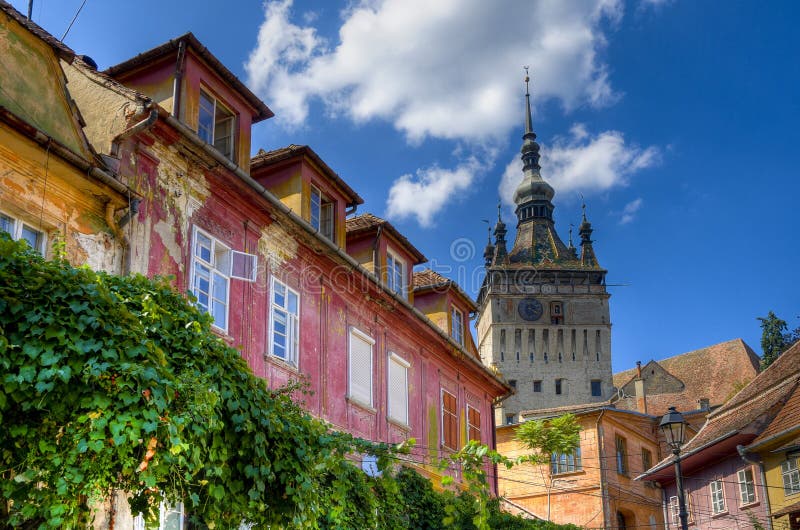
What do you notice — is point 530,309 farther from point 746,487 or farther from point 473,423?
point 473,423

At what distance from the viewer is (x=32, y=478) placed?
23.3 feet

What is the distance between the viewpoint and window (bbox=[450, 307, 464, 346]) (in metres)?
23.6

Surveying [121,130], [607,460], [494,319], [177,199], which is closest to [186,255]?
[177,199]

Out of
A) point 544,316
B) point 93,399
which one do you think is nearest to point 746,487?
point 93,399

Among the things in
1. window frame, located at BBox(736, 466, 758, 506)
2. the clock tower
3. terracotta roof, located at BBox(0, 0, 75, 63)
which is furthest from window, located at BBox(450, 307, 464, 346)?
the clock tower

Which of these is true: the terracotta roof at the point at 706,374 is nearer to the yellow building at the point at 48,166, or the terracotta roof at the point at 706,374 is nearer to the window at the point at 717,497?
the window at the point at 717,497

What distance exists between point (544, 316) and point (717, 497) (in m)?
62.8

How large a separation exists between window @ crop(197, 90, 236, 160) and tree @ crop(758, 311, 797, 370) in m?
52.5

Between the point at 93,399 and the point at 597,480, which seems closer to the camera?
the point at 93,399

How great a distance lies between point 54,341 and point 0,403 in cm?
57

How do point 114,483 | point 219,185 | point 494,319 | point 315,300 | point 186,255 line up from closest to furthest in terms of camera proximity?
point 114,483
point 186,255
point 219,185
point 315,300
point 494,319

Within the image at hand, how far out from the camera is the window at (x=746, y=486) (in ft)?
88.4

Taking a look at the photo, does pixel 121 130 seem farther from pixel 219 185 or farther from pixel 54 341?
pixel 54 341

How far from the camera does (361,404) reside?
18.3 m
